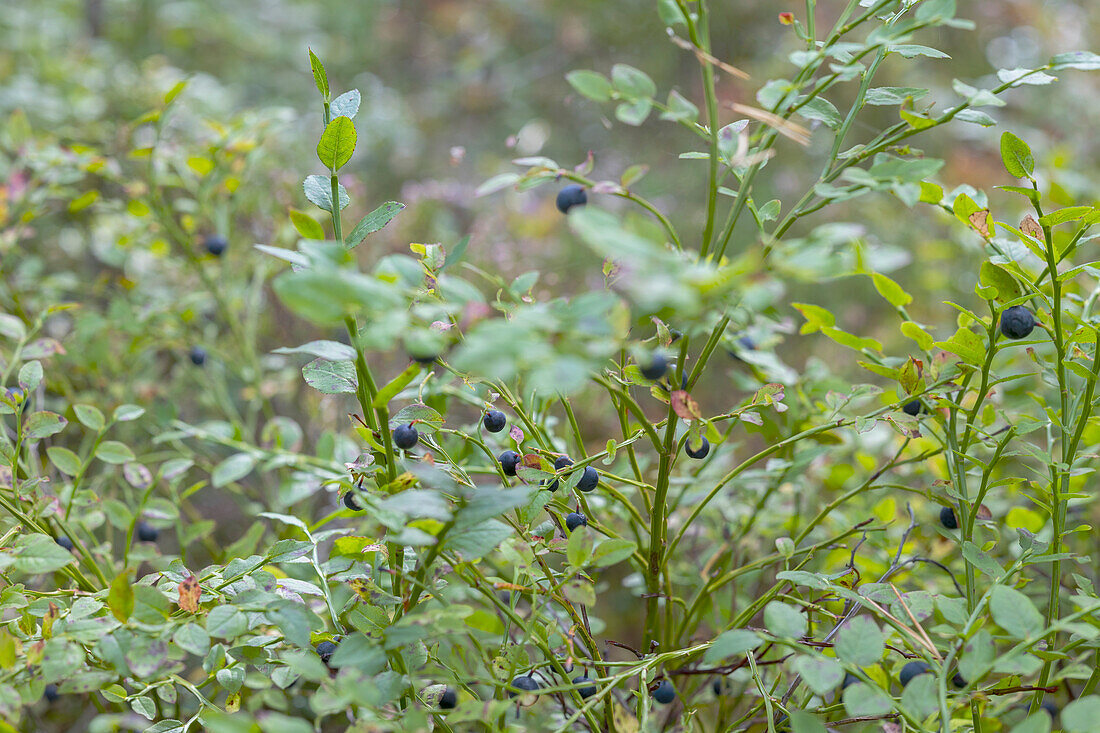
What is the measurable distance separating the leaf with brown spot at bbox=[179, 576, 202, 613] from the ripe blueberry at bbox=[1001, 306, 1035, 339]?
60cm

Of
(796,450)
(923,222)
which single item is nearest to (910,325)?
(796,450)

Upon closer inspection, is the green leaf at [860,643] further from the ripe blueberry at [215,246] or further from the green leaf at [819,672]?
the ripe blueberry at [215,246]

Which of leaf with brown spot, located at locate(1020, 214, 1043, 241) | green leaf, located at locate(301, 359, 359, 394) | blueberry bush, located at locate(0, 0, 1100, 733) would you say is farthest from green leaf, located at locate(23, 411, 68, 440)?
leaf with brown spot, located at locate(1020, 214, 1043, 241)

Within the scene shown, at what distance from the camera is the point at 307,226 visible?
1.55 feet

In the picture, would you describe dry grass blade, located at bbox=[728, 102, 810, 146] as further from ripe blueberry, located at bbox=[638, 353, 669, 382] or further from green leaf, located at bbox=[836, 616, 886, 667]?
green leaf, located at bbox=[836, 616, 886, 667]

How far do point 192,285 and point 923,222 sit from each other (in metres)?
2.52

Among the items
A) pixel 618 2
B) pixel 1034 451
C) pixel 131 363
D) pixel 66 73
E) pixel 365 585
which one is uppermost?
pixel 618 2

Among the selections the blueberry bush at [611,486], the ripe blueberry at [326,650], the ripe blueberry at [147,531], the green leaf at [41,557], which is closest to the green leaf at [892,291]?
the blueberry bush at [611,486]

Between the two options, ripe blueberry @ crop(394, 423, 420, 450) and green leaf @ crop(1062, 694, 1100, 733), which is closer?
green leaf @ crop(1062, 694, 1100, 733)

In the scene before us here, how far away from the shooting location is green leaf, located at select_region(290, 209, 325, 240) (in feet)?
1.53

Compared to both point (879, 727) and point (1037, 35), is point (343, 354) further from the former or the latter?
point (1037, 35)

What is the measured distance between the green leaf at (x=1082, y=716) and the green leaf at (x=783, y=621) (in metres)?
0.13

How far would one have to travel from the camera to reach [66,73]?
183cm

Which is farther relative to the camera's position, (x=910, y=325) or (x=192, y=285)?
(x=192, y=285)
